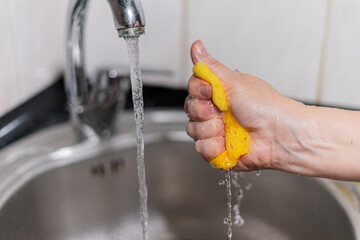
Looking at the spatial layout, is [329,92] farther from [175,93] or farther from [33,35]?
[33,35]

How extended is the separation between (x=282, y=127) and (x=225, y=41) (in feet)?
1.02

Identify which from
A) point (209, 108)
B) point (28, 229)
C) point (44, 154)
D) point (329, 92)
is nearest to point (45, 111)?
point (44, 154)

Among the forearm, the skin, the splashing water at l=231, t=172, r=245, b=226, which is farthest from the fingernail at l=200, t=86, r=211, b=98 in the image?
the splashing water at l=231, t=172, r=245, b=226

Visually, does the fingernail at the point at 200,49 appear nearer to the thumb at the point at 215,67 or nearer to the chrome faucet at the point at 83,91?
the thumb at the point at 215,67

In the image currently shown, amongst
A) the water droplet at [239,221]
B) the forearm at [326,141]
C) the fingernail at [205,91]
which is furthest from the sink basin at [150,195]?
the fingernail at [205,91]

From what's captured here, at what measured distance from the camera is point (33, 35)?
80cm

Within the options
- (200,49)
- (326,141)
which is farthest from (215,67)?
(326,141)

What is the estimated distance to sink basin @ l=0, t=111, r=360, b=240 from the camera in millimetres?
683

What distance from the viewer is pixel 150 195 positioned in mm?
827

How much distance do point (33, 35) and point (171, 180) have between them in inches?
14.0

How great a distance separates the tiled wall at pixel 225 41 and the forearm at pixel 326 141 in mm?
254

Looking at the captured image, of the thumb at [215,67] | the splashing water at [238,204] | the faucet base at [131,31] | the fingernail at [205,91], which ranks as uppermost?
the faucet base at [131,31]

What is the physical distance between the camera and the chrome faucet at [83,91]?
2.29ft

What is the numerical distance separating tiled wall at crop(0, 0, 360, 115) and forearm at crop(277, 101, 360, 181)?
25 centimetres
